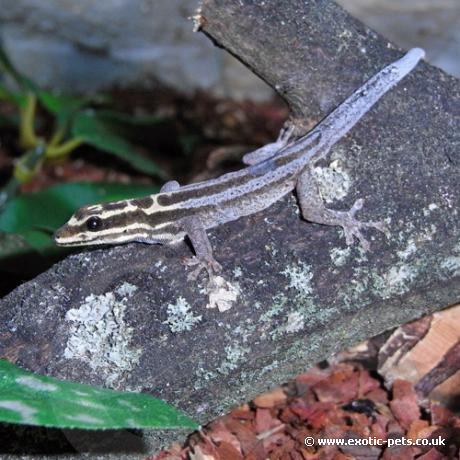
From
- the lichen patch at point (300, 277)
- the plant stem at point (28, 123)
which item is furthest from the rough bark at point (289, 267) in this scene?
the plant stem at point (28, 123)

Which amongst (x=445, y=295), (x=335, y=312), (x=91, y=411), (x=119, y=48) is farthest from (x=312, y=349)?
(x=119, y=48)

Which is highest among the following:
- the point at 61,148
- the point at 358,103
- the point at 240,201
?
the point at 61,148

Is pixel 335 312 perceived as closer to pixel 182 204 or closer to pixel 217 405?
pixel 217 405

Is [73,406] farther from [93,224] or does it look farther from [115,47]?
[115,47]

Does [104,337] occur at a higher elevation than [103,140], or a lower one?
lower

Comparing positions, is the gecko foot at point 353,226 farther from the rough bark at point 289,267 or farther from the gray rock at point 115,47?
the gray rock at point 115,47

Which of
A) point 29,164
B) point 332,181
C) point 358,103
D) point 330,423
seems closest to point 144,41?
point 29,164

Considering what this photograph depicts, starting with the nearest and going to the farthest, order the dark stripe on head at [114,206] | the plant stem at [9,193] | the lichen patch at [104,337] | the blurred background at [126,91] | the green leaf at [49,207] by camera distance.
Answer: the lichen patch at [104,337] → the dark stripe on head at [114,206] → the green leaf at [49,207] → the plant stem at [9,193] → the blurred background at [126,91]
